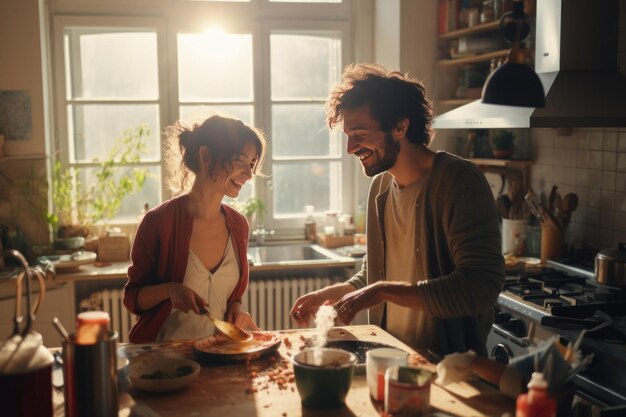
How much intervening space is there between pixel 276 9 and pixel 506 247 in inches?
78.6

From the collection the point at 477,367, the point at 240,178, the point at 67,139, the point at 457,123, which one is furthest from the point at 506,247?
the point at 67,139

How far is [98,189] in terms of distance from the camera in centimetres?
426

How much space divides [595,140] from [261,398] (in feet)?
7.68

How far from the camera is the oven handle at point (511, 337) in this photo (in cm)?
277

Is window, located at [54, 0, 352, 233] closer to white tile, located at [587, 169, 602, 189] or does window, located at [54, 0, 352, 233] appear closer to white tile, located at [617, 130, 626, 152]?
white tile, located at [587, 169, 602, 189]

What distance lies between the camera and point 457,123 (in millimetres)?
3336

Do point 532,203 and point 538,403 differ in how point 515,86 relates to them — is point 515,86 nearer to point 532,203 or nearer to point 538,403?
point 538,403

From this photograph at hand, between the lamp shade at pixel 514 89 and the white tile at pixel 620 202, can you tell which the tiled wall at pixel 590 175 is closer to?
the white tile at pixel 620 202

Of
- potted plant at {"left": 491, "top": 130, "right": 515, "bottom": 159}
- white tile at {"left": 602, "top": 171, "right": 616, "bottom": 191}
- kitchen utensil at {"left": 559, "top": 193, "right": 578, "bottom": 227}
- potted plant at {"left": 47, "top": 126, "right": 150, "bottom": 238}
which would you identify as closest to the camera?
white tile at {"left": 602, "top": 171, "right": 616, "bottom": 191}

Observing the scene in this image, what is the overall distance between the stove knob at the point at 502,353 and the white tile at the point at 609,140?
1.04 meters

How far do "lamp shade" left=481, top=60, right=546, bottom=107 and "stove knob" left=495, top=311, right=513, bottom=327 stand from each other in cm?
121

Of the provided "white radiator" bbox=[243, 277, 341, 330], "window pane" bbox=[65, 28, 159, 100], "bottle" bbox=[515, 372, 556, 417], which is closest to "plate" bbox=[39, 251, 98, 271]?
"white radiator" bbox=[243, 277, 341, 330]

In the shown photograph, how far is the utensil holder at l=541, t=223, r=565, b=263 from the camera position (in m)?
3.51

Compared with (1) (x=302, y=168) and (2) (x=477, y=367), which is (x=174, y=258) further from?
(1) (x=302, y=168)
